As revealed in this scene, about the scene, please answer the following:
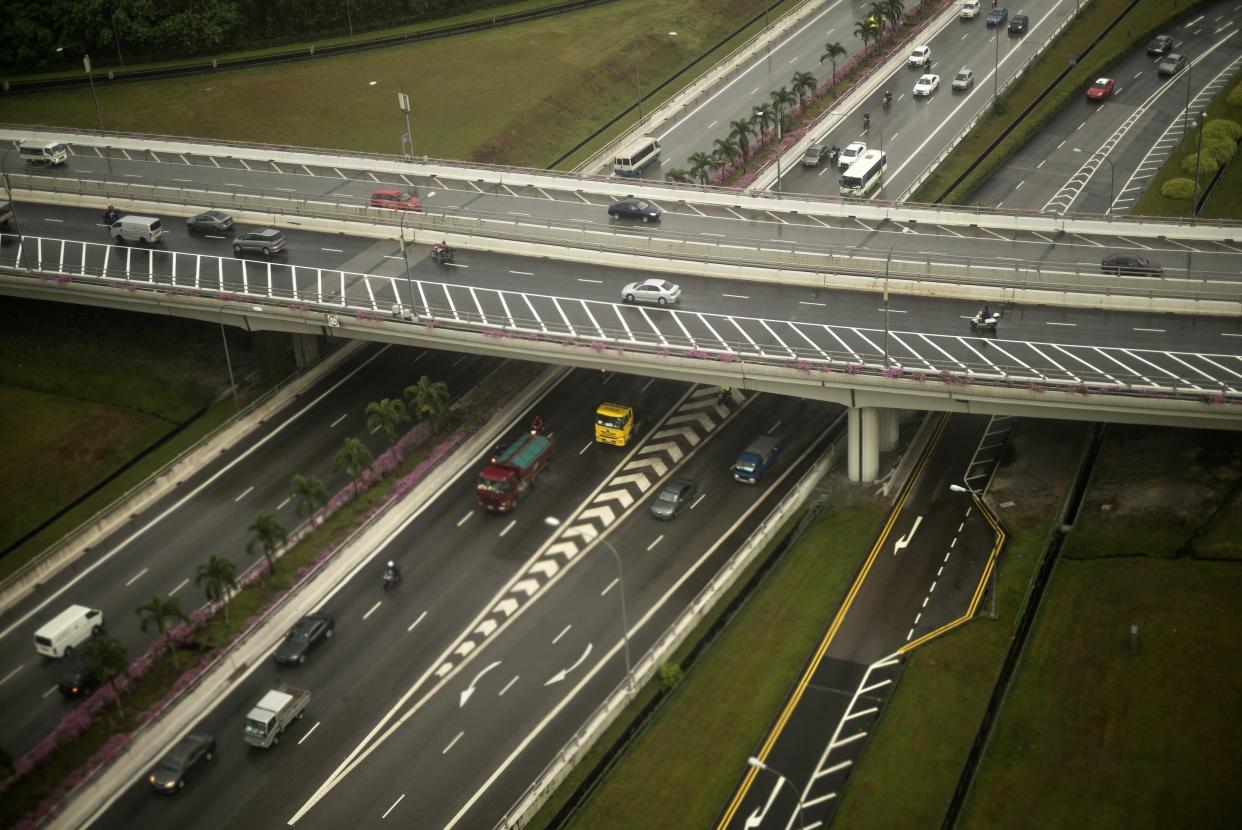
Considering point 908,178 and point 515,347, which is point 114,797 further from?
point 908,178

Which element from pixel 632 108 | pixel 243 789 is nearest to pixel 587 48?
pixel 632 108

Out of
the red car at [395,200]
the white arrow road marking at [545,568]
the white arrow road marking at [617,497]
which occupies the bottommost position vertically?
the white arrow road marking at [545,568]

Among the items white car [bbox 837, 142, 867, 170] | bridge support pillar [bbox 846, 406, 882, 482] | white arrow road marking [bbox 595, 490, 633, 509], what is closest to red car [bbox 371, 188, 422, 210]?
white arrow road marking [bbox 595, 490, 633, 509]

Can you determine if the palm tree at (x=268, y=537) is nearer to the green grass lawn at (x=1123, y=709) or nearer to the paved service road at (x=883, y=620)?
the paved service road at (x=883, y=620)

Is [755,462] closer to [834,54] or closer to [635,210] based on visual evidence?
[635,210]

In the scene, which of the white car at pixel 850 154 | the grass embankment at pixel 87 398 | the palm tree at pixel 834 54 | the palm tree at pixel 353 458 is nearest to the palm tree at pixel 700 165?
the white car at pixel 850 154

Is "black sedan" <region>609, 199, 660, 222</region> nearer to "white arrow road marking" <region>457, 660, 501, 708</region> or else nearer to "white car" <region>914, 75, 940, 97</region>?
"white arrow road marking" <region>457, 660, 501, 708</region>
